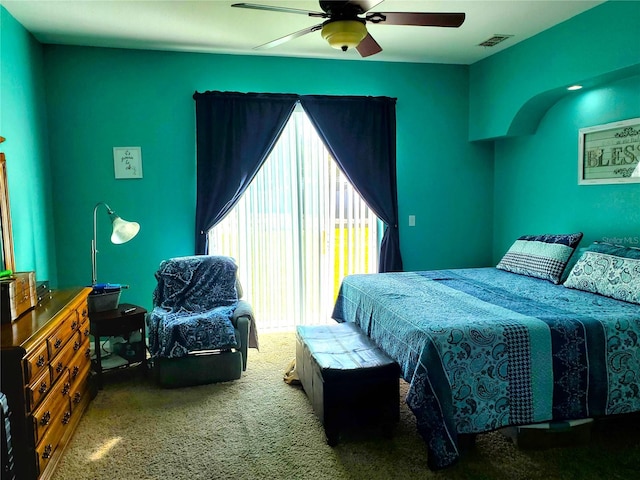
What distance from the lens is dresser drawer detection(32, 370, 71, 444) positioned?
2.04 m

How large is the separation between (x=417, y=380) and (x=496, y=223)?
321 cm

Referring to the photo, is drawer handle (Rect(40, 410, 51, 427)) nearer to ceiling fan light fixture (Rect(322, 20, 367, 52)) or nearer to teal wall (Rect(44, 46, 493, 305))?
teal wall (Rect(44, 46, 493, 305))

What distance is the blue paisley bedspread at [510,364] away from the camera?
2199 millimetres

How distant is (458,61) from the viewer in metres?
4.64

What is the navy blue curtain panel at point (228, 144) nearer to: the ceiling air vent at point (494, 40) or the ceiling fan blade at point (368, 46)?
the ceiling fan blade at point (368, 46)

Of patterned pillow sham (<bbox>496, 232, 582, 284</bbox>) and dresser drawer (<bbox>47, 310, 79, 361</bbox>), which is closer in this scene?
dresser drawer (<bbox>47, 310, 79, 361</bbox>)

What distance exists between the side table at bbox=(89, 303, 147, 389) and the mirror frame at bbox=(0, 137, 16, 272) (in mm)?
671

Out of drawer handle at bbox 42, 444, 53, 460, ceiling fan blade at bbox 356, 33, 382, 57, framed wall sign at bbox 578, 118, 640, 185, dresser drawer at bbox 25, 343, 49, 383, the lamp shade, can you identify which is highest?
ceiling fan blade at bbox 356, 33, 382, 57

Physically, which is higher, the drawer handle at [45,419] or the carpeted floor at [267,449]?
the drawer handle at [45,419]

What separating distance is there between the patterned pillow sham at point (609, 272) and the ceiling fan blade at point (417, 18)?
5.92 ft

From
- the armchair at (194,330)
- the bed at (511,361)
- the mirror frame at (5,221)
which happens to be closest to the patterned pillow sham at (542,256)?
the bed at (511,361)

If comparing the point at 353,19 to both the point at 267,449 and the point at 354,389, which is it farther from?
the point at 267,449

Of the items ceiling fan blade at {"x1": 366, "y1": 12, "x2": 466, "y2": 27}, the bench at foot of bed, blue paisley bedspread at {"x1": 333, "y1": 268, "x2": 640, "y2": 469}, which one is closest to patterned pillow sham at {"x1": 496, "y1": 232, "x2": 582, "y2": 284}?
blue paisley bedspread at {"x1": 333, "y1": 268, "x2": 640, "y2": 469}

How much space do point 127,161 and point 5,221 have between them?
144 cm
